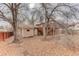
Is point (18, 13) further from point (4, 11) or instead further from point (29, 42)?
point (29, 42)

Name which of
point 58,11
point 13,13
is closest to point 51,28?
point 58,11

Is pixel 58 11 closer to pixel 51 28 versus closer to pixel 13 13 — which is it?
pixel 51 28

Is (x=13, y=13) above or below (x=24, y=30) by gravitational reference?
above

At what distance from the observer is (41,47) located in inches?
61.1

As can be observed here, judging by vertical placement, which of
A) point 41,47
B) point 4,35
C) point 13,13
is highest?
point 13,13

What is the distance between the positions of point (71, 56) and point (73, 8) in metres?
0.49

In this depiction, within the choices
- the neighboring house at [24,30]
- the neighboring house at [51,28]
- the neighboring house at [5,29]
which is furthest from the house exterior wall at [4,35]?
the neighboring house at [51,28]

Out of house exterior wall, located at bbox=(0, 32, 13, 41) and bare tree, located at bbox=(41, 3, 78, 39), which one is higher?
bare tree, located at bbox=(41, 3, 78, 39)

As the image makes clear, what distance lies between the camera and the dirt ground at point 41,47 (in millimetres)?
1547

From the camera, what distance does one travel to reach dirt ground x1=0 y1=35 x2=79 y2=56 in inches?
60.9

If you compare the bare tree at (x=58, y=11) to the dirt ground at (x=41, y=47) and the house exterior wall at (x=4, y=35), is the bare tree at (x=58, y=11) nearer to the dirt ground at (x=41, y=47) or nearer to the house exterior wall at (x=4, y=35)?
the dirt ground at (x=41, y=47)

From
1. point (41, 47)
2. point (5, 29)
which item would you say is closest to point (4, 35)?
point (5, 29)

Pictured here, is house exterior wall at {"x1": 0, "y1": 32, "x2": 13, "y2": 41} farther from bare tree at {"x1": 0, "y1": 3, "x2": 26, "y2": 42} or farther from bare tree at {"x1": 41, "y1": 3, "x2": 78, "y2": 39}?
bare tree at {"x1": 41, "y1": 3, "x2": 78, "y2": 39}

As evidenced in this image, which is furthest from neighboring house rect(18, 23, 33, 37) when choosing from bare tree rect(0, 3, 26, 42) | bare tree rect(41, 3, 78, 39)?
bare tree rect(41, 3, 78, 39)
